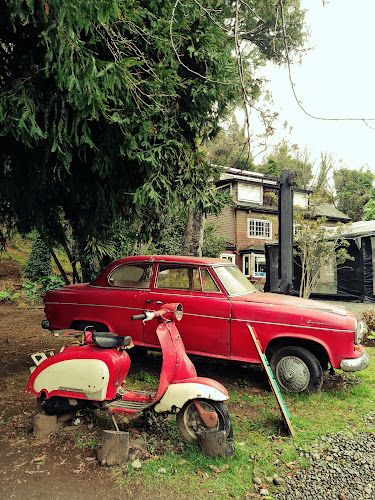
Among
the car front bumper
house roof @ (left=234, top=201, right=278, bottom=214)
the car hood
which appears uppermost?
house roof @ (left=234, top=201, right=278, bottom=214)

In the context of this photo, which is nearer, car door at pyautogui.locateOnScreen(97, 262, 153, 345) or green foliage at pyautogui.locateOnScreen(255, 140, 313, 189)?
car door at pyautogui.locateOnScreen(97, 262, 153, 345)

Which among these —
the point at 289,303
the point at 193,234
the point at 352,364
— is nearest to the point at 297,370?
the point at 352,364

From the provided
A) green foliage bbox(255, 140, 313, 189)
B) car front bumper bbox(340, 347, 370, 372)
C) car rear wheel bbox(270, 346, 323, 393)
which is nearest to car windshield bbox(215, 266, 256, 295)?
car rear wheel bbox(270, 346, 323, 393)

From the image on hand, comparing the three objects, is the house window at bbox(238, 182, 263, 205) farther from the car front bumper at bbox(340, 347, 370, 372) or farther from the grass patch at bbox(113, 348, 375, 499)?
the car front bumper at bbox(340, 347, 370, 372)

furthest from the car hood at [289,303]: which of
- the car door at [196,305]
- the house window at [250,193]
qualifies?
the house window at [250,193]

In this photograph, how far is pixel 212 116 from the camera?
5.95 meters

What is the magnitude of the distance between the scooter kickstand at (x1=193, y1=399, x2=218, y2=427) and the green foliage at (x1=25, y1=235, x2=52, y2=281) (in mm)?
14095

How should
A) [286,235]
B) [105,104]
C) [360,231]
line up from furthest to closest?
[360,231], [286,235], [105,104]

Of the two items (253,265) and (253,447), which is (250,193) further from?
(253,447)

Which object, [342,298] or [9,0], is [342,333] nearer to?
[9,0]

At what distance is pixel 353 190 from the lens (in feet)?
137

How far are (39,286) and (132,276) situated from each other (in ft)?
35.6

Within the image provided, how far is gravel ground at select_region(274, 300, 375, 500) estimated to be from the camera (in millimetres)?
2713

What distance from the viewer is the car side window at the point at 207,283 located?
5.06 metres
